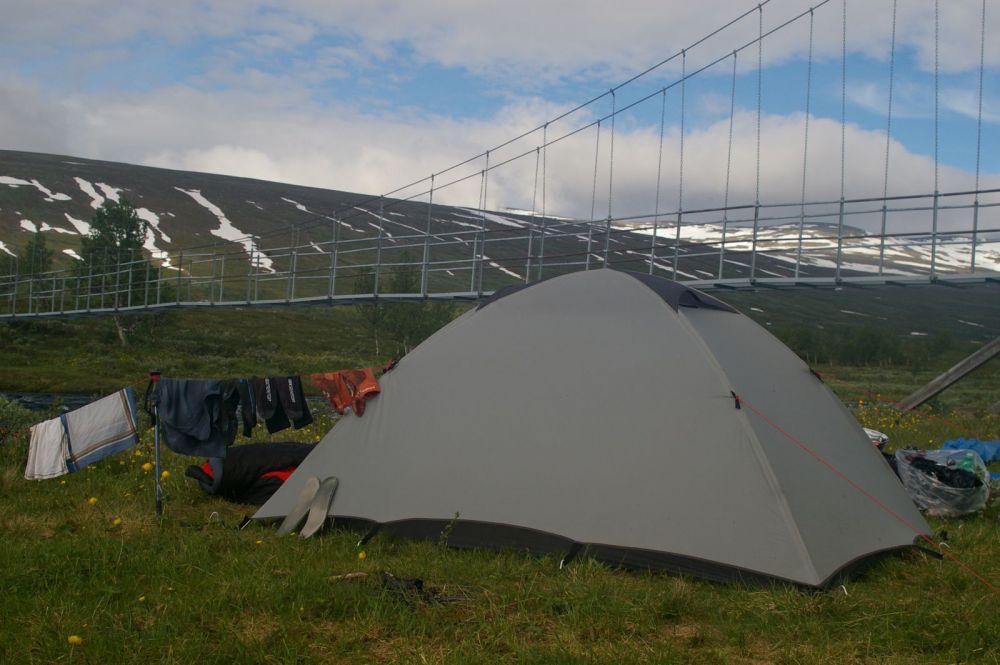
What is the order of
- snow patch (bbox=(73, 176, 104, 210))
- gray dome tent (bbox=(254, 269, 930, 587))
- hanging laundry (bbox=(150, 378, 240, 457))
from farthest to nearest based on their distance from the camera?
snow patch (bbox=(73, 176, 104, 210)), hanging laundry (bbox=(150, 378, 240, 457)), gray dome tent (bbox=(254, 269, 930, 587))

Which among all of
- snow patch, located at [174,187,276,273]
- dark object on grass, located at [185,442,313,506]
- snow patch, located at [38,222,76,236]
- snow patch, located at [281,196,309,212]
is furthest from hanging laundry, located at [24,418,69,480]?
snow patch, located at [281,196,309,212]

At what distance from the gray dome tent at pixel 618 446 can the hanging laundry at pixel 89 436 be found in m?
1.57

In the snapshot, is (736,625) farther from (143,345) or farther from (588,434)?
(143,345)

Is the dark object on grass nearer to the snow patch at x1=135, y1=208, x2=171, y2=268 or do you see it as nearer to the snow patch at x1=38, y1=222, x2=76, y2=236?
the snow patch at x1=135, y1=208, x2=171, y2=268

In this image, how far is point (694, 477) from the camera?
6309 mm

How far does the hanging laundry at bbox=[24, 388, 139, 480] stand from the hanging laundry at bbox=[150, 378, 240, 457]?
12.3 inches

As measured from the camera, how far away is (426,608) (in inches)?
203

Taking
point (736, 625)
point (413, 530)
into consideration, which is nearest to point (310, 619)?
point (413, 530)

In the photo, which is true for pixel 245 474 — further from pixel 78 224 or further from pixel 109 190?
pixel 109 190

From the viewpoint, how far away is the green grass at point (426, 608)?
182 inches

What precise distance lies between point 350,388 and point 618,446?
2624 millimetres

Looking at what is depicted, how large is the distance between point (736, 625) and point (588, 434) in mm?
1966

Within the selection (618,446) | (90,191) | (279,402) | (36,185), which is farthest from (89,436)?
(90,191)

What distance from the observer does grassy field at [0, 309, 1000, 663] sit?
15.2 feet
